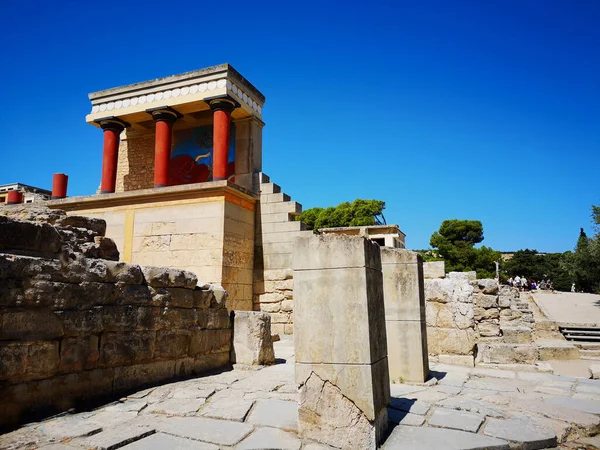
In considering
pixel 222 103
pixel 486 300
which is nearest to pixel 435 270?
pixel 486 300

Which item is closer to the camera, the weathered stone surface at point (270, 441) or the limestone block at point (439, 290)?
the weathered stone surface at point (270, 441)

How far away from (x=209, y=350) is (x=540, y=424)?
4.04 meters

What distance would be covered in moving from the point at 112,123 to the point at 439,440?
1385 cm

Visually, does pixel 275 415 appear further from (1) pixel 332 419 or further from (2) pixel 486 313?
(2) pixel 486 313

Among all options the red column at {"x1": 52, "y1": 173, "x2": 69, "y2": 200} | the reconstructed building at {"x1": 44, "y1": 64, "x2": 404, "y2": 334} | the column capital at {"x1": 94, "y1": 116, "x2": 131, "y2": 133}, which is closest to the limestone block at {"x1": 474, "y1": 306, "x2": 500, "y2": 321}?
the reconstructed building at {"x1": 44, "y1": 64, "x2": 404, "y2": 334}

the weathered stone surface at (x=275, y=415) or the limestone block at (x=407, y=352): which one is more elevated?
the limestone block at (x=407, y=352)

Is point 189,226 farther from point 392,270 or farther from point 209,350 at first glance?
point 392,270

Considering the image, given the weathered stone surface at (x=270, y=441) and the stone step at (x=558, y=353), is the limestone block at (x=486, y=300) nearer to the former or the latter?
the stone step at (x=558, y=353)

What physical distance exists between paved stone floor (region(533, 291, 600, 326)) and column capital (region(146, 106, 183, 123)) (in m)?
14.5

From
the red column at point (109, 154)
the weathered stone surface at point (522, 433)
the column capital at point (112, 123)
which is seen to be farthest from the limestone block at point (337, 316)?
the column capital at point (112, 123)

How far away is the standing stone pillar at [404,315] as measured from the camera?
5.12 m

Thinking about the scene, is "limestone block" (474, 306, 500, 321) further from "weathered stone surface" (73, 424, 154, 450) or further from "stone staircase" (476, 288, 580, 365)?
"weathered stone surface" (73, 424, 154, 450)

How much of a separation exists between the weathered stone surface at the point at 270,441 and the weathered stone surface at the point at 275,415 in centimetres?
12

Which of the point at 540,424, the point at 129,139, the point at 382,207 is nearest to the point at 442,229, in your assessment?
the point at 382,207
